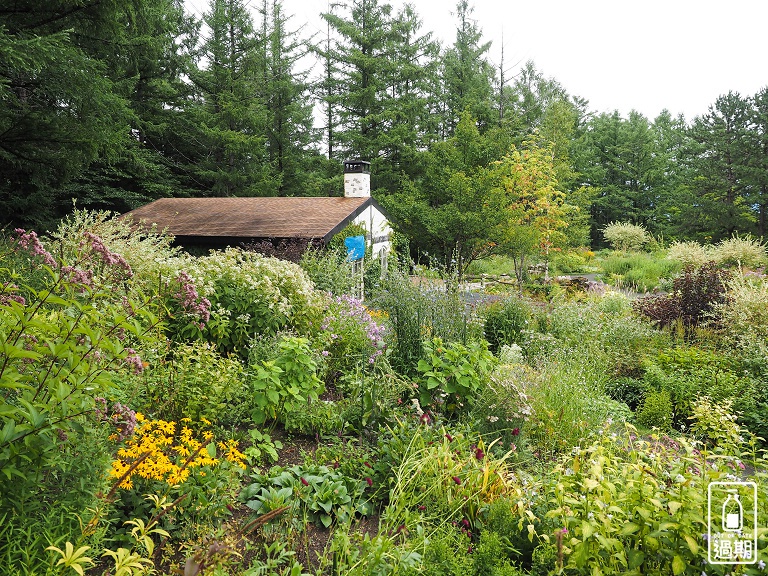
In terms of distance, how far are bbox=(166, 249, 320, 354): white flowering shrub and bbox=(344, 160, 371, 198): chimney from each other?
8699mm

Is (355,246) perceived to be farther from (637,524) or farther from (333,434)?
(637,524)

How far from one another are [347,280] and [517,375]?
4.25 metres

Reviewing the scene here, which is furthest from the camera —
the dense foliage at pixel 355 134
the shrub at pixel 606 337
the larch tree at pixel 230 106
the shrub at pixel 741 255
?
the larch tree at pixel 230 106

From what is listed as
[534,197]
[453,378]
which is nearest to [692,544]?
[453,378]

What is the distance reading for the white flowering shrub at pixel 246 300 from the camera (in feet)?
17.9

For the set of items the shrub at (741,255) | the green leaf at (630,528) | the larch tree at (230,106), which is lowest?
the green leaf at (630,528)

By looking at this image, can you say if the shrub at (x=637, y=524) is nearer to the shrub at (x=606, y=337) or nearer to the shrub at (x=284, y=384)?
the shrub at (x=284, y=384)

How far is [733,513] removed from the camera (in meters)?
2.16

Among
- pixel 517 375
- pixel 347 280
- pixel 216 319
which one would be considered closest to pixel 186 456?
pixel 216 319

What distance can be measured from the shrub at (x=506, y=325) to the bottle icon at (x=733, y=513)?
5891mm

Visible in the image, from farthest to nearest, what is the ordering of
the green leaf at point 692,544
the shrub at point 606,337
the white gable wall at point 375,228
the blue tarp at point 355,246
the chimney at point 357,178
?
the chimney at point 357,178 < the white gable wall at point 375,228 < the blue tarp at point 355,246 < the shrub at point 606,337 < the green leaf at point 692,544

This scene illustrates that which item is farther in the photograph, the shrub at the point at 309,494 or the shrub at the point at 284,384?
the shrub at the point at 284,384

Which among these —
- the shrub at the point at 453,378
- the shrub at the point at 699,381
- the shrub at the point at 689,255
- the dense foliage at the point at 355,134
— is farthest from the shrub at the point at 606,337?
the shrub at the point at 689,255

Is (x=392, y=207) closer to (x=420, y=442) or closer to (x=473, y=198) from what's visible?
(x=473, y=198)
